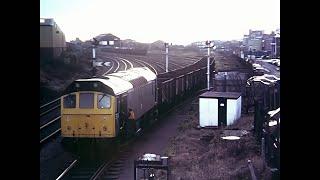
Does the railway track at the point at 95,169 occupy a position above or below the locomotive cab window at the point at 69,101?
below

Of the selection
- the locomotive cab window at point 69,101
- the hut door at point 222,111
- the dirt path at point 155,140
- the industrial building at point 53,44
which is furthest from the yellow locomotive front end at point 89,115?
the hut door at point 222,111

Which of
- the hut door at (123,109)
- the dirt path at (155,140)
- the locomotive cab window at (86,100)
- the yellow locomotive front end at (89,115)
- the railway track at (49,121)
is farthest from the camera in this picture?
Answer: the railway track at (49,121)

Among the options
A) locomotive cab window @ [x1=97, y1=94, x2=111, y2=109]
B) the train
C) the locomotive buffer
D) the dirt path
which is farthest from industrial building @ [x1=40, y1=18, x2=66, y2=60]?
the locomotive buffer

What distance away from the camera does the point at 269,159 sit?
6027 mm

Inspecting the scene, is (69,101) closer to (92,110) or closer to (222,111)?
(92,110)

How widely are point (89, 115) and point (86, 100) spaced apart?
0.28 metres

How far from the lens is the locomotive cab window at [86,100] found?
7258mm

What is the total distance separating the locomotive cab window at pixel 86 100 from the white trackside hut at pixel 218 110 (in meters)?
2.93

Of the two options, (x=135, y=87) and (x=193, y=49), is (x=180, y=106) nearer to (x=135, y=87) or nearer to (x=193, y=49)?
(x=193, y=49)

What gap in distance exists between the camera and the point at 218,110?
9258 mm

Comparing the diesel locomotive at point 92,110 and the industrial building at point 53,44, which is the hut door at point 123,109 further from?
the industrial building at point 53,44

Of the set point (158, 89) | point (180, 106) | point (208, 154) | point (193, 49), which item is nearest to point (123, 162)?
point (208, 154)
